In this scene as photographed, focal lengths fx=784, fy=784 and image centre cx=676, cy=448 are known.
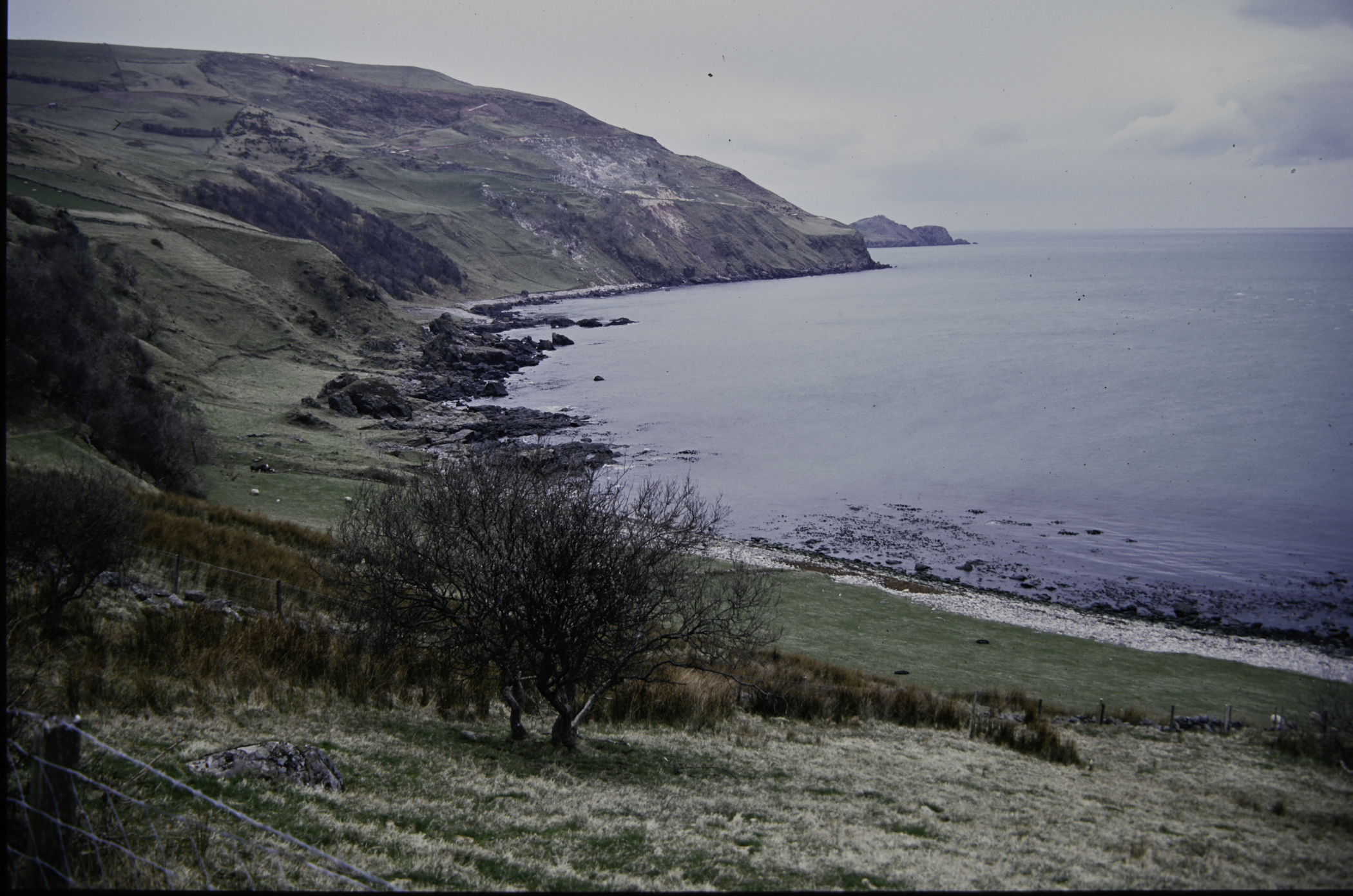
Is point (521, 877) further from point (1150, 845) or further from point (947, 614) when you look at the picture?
point (947, 614)

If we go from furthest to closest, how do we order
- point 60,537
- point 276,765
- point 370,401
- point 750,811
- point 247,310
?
1. point 247,310
2. point 370,401
3. point 60,537
4. point 750,811
5. point 276,765

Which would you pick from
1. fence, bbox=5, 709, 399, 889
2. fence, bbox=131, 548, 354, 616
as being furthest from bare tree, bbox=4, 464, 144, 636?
fence, bbox=5, 709, 399, 889

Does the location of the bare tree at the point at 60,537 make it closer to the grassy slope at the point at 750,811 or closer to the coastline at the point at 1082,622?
the grassy slope at the point at 750,811

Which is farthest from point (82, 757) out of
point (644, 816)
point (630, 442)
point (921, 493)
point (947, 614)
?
point (630, 442)

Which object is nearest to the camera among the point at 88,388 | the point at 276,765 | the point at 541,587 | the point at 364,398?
the point at 276,765

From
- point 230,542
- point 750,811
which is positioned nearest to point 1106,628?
point 750,811

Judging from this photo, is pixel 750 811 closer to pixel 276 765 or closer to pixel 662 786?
pixel 662 786

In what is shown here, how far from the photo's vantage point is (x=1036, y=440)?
68.5 meters

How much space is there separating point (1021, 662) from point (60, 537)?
1199 inches

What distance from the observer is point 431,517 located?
15.7 m

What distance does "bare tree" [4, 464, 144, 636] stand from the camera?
13742 mm

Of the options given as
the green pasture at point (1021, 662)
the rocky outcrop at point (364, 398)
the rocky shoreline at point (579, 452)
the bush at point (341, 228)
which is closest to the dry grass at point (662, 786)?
the rocky shoreline at point (579, 452)

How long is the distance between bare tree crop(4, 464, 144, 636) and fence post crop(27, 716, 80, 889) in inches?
345

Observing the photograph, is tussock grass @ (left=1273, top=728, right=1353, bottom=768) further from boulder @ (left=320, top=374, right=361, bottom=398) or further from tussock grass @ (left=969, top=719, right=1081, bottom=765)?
boulder @ (left=320, top=374, right=361, bottom=398)
